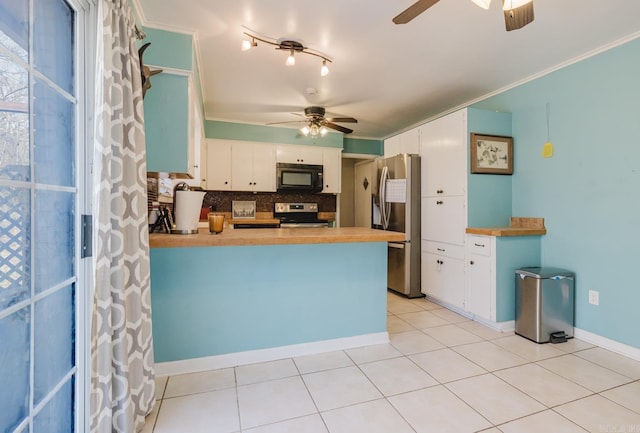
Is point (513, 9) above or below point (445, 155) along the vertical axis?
above

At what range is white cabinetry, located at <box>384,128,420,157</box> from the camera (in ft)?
12.7

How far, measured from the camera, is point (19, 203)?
3.20ft

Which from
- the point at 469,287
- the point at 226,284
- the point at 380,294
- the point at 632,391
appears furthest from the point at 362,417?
the point at 469,287

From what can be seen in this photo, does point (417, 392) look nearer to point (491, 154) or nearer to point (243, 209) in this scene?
point (491, 154)

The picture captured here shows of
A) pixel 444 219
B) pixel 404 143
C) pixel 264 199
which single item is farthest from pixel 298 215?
pixel 444 219

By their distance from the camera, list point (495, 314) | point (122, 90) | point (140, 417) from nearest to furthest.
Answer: point (122, 90)
point (140, 417)
point (495, 314)

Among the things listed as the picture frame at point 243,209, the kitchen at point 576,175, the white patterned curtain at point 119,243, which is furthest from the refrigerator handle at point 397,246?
the white patterned curtain at point 119,243

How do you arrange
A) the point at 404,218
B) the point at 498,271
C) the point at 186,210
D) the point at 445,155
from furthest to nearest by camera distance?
1. the point at 404,218
2. the point at 445,155
3. the point at 498,271
4. the point at 186,210

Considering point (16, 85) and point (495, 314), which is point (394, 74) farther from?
point (16, 85)

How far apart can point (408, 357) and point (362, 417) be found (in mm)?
820

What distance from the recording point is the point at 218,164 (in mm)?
4758

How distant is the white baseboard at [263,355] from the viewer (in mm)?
2080

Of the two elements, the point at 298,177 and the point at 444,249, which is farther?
the point at 298,177

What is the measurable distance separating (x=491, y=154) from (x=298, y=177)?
9.48 ft
